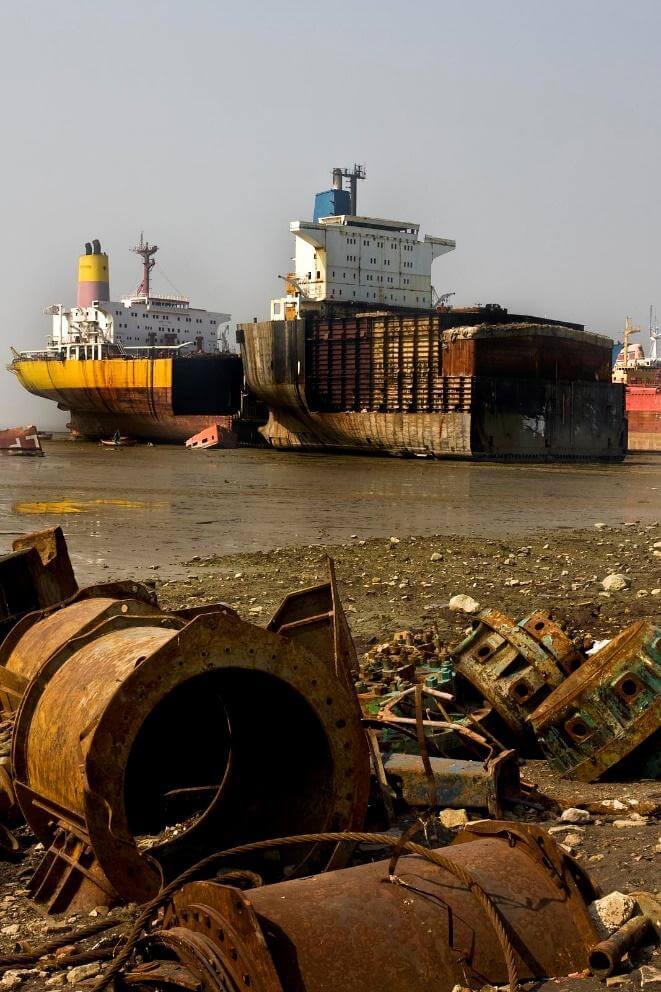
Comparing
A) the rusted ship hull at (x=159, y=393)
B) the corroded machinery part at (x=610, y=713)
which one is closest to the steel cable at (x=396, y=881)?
the corroded machinery part at (x=610, y=713)

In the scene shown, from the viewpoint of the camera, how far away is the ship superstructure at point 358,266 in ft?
177

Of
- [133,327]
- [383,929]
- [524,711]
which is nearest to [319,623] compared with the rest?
[524,711]

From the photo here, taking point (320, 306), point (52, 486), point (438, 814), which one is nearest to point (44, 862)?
point (438, 814)

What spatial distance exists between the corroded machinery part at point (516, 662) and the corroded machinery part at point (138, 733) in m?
1.49

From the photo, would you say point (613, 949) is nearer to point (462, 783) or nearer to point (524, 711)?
point (462, 783)

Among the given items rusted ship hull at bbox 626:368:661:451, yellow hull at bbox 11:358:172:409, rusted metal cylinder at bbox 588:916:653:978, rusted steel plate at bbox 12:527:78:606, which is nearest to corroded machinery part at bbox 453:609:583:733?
rusted metal cylinder at bbox 588:916:653:978

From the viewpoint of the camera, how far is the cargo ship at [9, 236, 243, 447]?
54781 millimetres

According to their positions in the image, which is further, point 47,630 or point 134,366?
point 134,366

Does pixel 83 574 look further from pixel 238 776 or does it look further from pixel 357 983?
pixel 357 983

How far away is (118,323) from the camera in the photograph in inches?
2608

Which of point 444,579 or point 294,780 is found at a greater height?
point 294,780

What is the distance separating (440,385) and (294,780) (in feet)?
120

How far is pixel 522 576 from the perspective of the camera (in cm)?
1197

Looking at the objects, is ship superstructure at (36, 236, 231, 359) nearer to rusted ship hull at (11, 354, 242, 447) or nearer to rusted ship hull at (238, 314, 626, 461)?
rusted ship hull at (11, 354, 242, 447)
